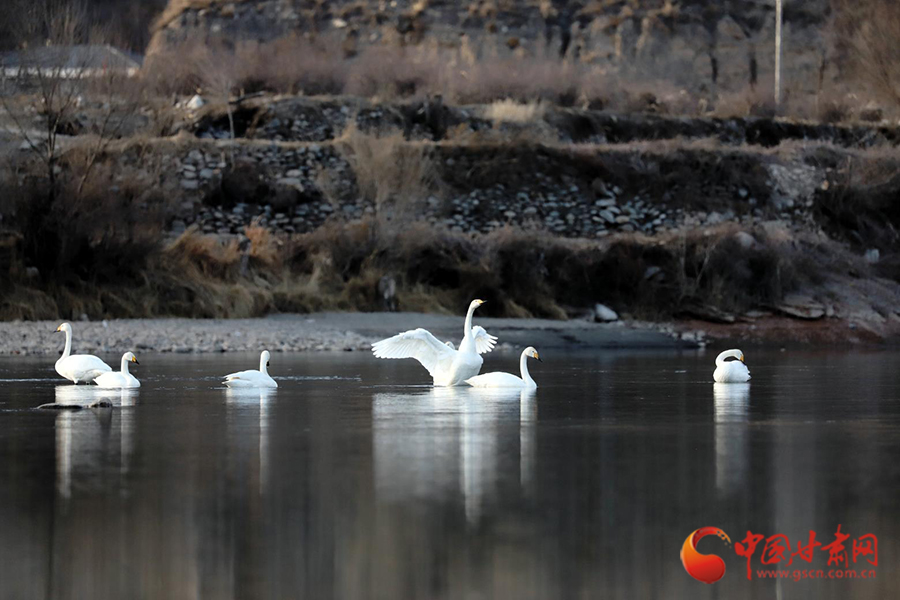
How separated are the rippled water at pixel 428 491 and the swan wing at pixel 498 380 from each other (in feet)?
1.84

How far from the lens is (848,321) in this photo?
104 feet

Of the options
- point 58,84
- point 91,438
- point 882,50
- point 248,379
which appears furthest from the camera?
point 882,50

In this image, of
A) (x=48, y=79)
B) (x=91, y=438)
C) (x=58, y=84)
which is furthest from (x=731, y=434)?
(x=48, y=79)

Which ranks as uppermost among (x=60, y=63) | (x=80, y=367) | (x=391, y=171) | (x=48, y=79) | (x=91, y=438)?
(x=60, y=63)

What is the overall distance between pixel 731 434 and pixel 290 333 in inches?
604

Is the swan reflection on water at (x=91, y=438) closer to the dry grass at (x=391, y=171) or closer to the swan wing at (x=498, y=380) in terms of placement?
the swan wing at (x=498, y=380)

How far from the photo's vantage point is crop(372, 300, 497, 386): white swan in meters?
16.5

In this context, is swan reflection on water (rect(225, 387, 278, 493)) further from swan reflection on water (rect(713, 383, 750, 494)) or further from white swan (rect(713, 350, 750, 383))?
white swan (rect(713, 350, 750, 383))

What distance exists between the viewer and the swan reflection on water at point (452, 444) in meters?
9.22

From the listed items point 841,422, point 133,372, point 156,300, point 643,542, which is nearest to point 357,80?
point 156,300

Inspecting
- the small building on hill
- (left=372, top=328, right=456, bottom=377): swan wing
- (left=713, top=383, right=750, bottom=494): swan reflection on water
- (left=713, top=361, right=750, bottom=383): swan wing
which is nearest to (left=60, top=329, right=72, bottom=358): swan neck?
(left=372, top=328, right=456, bottom=377): swan wing

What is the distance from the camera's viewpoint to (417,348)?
16.8 metres

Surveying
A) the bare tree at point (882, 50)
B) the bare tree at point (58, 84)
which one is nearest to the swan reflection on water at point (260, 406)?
the bare tree at point (58, 84)

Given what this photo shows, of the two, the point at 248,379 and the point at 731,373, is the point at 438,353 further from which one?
the point at 731,373
